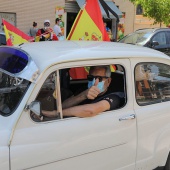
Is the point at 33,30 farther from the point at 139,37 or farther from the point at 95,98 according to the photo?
the point at 95,98

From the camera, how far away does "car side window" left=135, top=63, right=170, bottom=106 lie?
286 cm

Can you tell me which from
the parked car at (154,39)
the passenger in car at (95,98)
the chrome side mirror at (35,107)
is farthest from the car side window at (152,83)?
the parked car at (154,39)

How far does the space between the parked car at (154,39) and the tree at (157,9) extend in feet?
14.1

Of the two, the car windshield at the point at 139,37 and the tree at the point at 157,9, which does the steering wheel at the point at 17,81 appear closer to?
the car windshield at the point at 139,37

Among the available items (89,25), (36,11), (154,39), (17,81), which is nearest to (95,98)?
(17,81)

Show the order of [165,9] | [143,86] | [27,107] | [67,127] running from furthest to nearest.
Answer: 1. [165,9]
2. [143,86]
3. [67,127]
4. [27,107]

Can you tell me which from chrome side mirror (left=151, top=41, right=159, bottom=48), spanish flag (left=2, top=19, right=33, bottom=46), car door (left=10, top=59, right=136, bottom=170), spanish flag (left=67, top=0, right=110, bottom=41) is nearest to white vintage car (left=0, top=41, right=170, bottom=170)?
car door (left=10, top=59, right=136, bottom=170)

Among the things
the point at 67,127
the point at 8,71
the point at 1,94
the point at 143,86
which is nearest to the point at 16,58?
the point at 8,71

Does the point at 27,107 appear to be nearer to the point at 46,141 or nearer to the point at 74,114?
the point at 46,141

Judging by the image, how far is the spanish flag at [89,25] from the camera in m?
4.32

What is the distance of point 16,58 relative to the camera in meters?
2.53

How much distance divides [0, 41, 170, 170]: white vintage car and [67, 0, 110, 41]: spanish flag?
129 cm

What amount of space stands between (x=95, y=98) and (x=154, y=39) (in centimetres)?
844

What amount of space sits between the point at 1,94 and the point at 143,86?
127 centimetres
